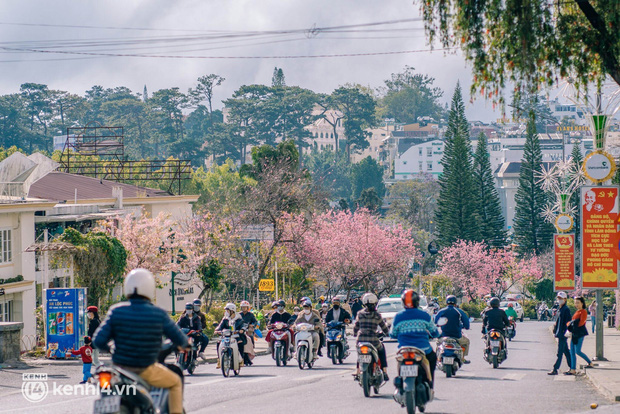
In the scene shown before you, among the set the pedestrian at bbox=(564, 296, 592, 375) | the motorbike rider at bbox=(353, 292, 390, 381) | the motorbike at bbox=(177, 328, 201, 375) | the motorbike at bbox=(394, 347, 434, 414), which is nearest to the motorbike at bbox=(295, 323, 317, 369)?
the motorbike at bbox=(177, 328, 201, 375)

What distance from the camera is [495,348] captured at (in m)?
20.3

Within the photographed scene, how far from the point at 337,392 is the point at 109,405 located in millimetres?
7867

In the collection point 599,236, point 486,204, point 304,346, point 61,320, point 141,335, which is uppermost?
point 486,204

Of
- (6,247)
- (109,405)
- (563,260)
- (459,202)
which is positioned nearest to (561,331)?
(109,405)

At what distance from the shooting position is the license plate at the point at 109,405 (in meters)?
8.32

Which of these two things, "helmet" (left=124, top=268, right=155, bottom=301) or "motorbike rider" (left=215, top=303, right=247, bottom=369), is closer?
"helmet" (left=124, top=268, right=155, bottom=301)

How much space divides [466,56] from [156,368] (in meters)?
8.77

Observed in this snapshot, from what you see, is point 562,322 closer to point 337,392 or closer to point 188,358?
point 337,392

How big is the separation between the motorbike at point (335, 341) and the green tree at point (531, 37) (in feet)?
23.3

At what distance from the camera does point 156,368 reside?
8797mm

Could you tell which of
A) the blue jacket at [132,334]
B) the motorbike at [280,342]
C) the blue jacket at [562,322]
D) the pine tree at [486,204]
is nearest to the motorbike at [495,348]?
the blue jacket at [562,322]

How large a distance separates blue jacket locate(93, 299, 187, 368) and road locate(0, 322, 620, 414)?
16.3 ft

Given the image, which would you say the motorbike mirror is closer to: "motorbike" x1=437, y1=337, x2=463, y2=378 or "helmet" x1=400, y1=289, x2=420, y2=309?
"motorbike" x1=437, y1=337, x2=463, y2=378

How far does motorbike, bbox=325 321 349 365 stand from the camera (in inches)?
821
